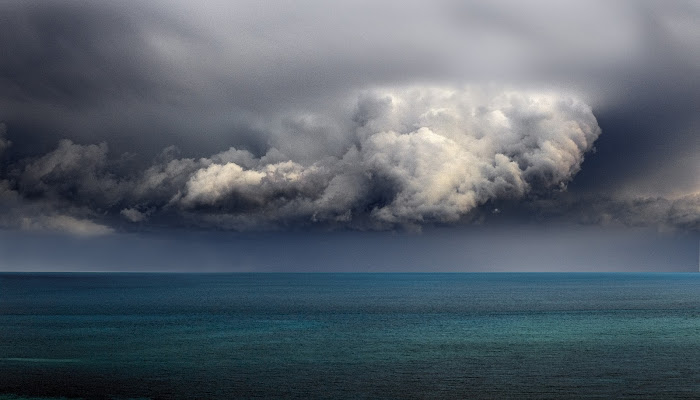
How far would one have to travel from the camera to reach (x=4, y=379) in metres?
59.5

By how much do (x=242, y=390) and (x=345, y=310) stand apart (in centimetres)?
9390

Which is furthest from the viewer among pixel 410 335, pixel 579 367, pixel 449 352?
pixel 410 335

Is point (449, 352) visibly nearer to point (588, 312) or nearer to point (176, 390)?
point (176, 390)

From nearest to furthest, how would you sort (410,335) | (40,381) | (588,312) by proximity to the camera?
(40,381)
(410,335)
(588,312)

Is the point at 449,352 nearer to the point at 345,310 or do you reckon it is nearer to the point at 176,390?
the point at 176,390

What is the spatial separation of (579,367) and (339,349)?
2702 centimetres

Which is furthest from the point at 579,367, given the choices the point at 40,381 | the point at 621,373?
the point at 40,381

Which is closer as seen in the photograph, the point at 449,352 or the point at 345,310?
the point at 449,352

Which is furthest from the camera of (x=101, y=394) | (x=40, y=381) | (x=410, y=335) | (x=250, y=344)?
(x=410, y=335)

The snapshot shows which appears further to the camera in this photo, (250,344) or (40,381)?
(250,344)

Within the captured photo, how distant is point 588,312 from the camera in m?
140

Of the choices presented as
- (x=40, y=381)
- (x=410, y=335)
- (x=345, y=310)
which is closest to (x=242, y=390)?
(x=40, y=381)

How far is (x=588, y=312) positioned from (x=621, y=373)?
268 ft

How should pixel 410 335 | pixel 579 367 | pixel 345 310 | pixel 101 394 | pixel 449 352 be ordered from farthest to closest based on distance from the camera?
1. pixel 345 310
2. pixel 410 335
3. pixel 449 352
4. pixel 579 367
5. pixel 101 394
